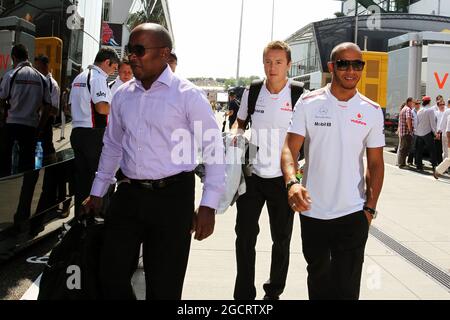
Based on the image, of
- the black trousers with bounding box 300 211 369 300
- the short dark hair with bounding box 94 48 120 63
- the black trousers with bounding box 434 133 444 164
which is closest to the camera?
the black trousers with bounding box 300 211 369 300

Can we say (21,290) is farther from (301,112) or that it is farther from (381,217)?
(381,217)

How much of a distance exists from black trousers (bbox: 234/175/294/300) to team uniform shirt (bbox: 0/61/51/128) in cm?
246

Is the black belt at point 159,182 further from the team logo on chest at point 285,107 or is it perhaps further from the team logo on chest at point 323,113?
the team logo on chest at point 285,107

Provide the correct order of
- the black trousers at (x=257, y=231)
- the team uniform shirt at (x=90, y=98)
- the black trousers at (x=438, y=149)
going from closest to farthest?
the black trousers at (x=257, y=231) < the team uniform shirt at (x=90, y=98) < the black trousers at (x=438, y=149)

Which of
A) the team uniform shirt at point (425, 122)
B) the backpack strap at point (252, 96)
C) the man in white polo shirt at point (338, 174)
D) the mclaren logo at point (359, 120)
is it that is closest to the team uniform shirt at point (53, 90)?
the backpack strap at point (252, 96)

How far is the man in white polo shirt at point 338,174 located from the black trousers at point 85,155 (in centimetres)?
292

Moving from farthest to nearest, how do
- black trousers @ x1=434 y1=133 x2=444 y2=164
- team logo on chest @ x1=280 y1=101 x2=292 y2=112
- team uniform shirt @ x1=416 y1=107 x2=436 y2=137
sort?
black trousers @ x1=434 y1=133 x2=444 y2=164 → team uniform shirt @ x1=416 y1=107 x2=436 y2=137 → team logo on chest @ x1=280 y1=101 x2=292 y2=112

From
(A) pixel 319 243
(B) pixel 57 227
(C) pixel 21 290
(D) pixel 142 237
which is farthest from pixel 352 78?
(B) pixel 57 227

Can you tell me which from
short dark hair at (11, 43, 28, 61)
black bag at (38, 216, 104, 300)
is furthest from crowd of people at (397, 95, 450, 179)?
black bag at (38, 216, 104, 300)

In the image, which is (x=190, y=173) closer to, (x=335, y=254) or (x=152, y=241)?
(x=152, y=241)

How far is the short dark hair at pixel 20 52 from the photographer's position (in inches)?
196

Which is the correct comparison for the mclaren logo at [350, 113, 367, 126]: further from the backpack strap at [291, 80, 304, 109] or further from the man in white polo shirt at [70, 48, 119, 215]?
the man in white polo shirt at [70, 48, 119, 215]

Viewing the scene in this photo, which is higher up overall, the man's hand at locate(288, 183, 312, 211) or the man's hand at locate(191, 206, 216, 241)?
the man's hand at locate(288, 183, 312, 211)

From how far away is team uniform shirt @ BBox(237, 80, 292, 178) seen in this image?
12.8ft
